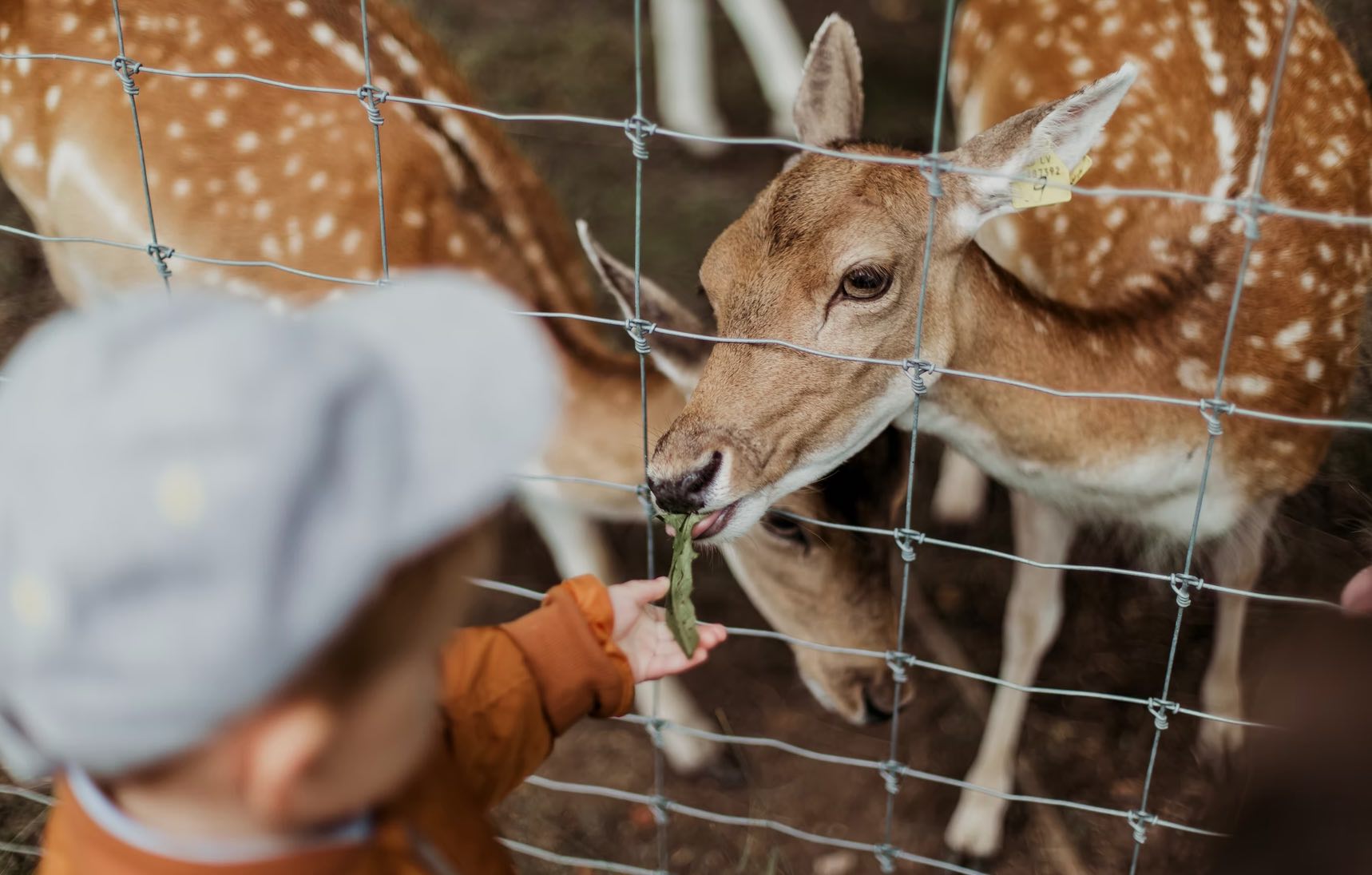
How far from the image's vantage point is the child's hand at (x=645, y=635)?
1.71 m

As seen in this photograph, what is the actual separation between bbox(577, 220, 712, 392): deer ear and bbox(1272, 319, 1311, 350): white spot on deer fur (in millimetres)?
1013

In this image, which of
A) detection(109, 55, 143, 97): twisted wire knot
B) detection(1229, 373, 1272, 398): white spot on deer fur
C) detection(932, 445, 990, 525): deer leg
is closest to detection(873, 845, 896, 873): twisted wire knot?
detection(1229, 373, 1272, 398): white spot on deer fur

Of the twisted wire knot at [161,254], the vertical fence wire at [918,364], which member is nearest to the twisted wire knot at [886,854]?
the vertical fence wire at [918,364]

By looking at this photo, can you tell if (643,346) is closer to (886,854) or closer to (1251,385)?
(886,854)

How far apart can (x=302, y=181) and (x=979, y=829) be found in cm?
198

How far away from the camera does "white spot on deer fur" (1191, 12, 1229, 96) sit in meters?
2.61

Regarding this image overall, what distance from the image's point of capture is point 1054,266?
8.85 ft

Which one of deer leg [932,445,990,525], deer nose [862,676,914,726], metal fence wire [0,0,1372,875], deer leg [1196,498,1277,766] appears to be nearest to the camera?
metal fence wire [0,0,1372,875]

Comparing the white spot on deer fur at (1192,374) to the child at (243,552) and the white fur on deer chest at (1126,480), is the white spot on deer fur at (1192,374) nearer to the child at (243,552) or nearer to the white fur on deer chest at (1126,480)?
the white fur on deer chest at (1126,480)

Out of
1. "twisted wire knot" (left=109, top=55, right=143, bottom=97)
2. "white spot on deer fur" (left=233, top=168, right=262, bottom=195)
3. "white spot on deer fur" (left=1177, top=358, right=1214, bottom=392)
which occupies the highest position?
"twisted wire knot" (left=109, top=55, right=143, bottom=97)

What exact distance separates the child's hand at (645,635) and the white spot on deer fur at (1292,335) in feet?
4.03

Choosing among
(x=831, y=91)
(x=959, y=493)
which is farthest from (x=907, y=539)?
(x=959, y=493)

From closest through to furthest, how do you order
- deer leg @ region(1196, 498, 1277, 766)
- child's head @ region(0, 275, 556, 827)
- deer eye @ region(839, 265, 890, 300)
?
child's head @ region(0, 275, 556, 827) → deer eye @ region(839, 265, 890, 300) → deer leg @ region(1196, 498, 1277, 766)

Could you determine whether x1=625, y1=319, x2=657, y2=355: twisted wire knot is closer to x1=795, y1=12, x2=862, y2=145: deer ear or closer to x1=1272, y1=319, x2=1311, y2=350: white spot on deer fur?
x1=795, y1=12, x2=862, y2=145: deer ear
